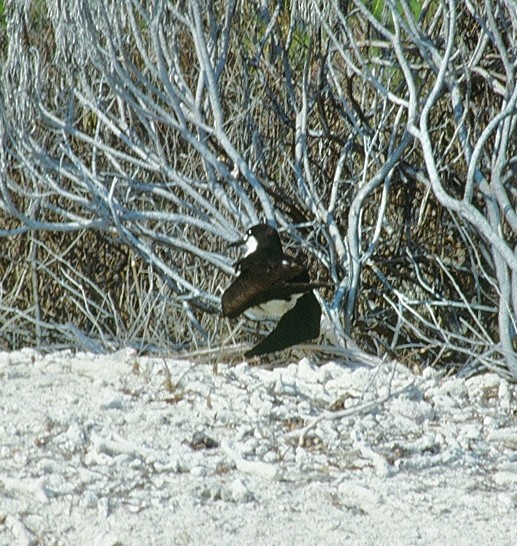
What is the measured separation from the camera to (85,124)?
6438 millimetres

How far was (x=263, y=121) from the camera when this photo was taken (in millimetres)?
6109

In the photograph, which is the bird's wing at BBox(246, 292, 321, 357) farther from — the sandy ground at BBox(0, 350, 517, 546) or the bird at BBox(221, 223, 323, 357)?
the sandy ground at BBox(0, 350, 517, 546)

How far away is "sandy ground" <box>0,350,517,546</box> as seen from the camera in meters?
3.15

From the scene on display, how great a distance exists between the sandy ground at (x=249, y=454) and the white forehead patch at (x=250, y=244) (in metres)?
0.57

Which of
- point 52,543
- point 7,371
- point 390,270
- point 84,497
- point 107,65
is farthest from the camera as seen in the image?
point 390,270

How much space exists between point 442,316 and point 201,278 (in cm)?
125

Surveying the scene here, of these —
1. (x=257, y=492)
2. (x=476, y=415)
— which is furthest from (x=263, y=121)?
(x=257, y=492)

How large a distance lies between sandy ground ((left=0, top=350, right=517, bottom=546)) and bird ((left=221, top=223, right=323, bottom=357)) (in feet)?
0.65

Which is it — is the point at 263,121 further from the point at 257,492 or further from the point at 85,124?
the point at 257,492

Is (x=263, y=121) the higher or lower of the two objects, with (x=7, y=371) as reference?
higher

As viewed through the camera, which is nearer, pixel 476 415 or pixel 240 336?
pixel 476 415

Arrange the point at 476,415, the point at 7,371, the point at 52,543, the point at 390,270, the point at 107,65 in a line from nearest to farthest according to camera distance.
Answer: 1. the point at 52,543
2. the point at 476,415
3. the point at 7,371
4. the point at 107,65
5. the point at 390,270

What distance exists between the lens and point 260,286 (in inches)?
194

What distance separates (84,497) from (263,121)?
3.21m
